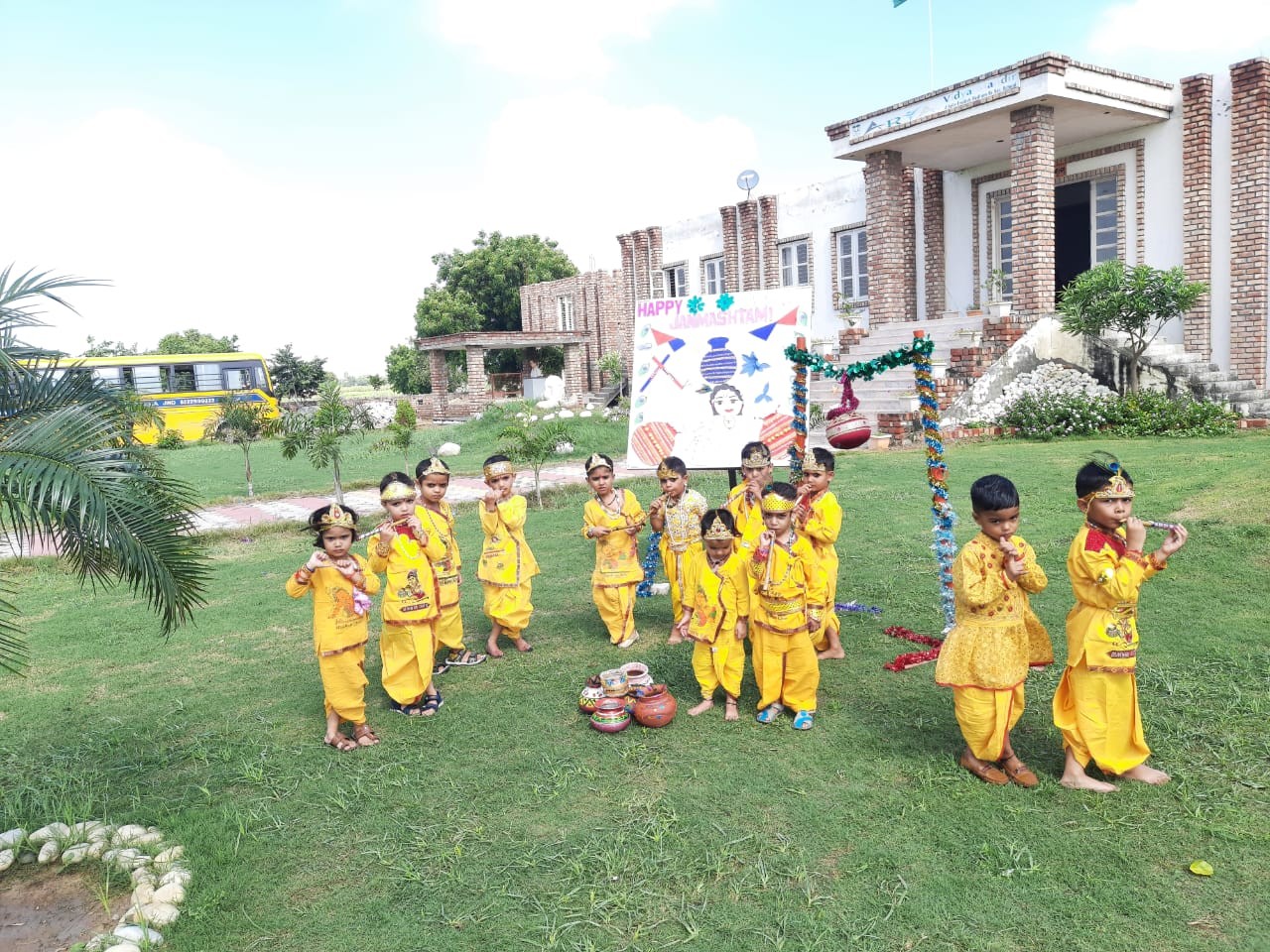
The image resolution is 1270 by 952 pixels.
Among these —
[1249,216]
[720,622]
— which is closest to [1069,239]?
[1249,216]

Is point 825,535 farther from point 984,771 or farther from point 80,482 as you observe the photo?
point 80,482

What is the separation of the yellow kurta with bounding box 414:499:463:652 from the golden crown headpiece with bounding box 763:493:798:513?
1.99 meters

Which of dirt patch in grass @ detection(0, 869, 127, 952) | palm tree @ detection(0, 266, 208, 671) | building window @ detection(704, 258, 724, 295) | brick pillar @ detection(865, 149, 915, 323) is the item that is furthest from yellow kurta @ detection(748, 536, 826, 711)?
building window @ detection(704, 258, 724, 295)

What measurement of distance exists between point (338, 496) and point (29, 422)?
27.4ft

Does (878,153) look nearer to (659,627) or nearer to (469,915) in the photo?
(659,627)

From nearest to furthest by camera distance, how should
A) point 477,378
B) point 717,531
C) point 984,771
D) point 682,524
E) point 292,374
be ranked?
1. point 984,771
2. point 717,531
3. point 682,524
4. point 477,378
5. point 292,374

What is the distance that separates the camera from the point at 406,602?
4984 millimetres

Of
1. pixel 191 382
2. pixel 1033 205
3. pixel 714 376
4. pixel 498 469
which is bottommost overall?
pixel 498 469

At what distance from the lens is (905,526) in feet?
29.1

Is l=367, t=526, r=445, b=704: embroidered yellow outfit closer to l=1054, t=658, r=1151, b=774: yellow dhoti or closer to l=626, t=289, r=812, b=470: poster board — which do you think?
l=626, t=289, r=812, b=470: poster board

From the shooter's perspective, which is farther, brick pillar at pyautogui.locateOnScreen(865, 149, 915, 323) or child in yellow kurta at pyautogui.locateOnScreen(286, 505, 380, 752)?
brick pillar at pyautogui.locateOnScreen(865, 149, 915, 323)

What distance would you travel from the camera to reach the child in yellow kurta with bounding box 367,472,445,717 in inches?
195

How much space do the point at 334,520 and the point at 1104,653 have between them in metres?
3.53

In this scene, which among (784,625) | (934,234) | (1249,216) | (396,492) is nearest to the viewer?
(784,625)
